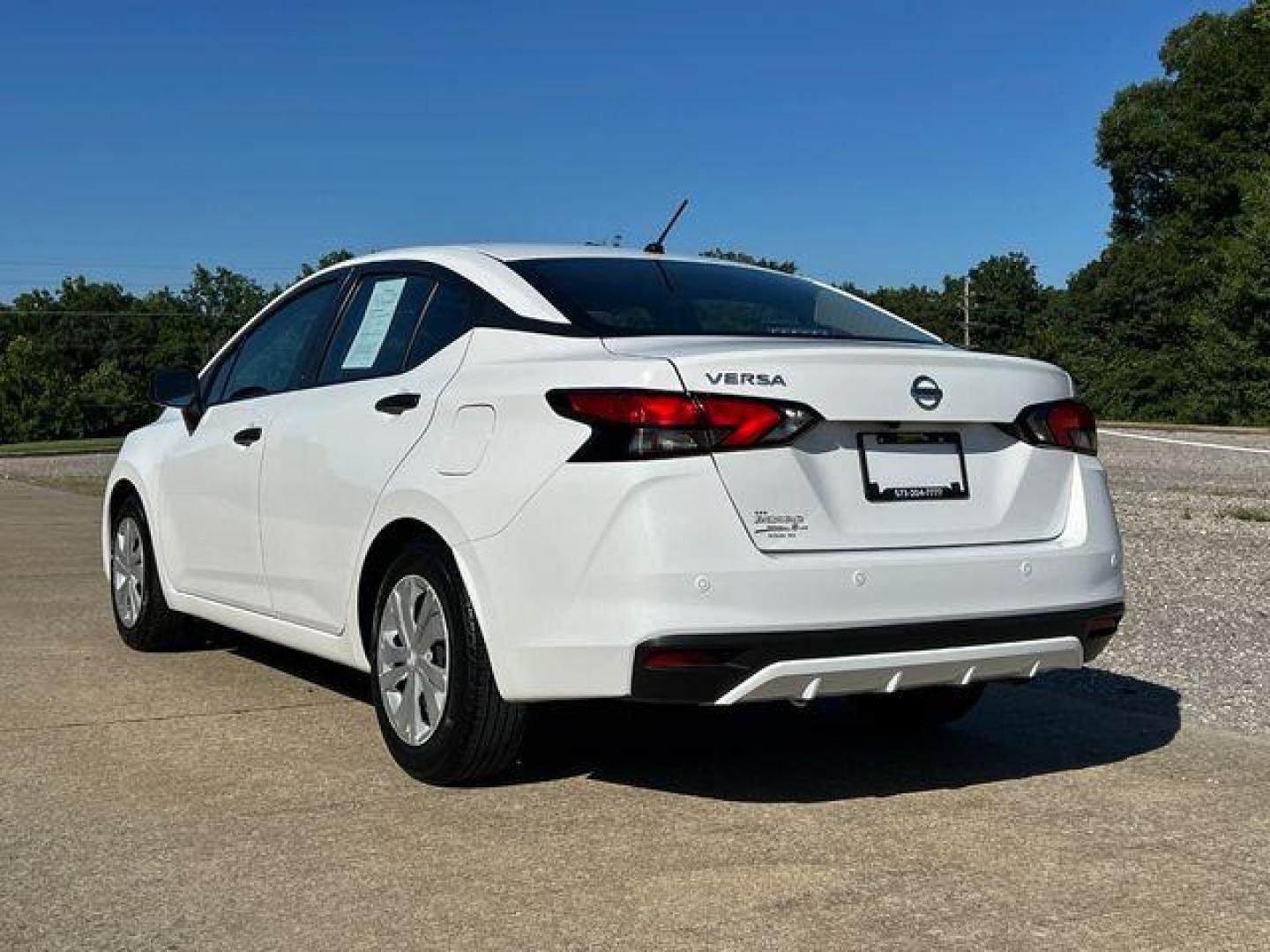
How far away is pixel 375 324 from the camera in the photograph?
5477 millimetres

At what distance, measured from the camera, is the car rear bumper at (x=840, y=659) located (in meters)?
4.08

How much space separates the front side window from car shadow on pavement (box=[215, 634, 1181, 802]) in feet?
4.18

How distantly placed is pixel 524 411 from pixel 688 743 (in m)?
1.65

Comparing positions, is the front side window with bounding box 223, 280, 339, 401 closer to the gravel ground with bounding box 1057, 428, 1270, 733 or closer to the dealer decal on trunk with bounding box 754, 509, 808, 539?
the dealer decal on trunk with bounding box 754, 509, 808, 539

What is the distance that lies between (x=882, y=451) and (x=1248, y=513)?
1124cm

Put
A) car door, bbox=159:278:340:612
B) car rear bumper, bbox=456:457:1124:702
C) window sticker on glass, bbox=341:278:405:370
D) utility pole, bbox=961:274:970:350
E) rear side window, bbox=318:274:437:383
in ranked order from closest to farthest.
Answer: car rear bumper, bbox=456:457:1124:702 → rear side window, bbox=318:274:437:383 → window sticker on glass, bbox=341:278:405:370 → car door, bbox=159:278:340:612 → utility pole, bbox=961:274:970:350

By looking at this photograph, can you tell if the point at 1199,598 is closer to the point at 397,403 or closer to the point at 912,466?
the point at 912,466

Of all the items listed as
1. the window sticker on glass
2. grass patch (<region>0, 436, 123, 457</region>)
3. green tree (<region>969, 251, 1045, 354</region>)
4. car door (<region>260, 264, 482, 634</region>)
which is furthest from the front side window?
green tree (<region>969, 251, 1045, 354</region>)

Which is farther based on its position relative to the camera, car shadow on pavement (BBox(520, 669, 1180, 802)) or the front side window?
the front side window

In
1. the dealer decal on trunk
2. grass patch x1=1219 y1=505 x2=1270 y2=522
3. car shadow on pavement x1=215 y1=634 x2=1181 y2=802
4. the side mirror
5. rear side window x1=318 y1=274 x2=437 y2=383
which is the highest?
rear side window x1=318 y1=274 x2=437 y2=383

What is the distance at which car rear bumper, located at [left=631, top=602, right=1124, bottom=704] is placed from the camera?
13.4 feet

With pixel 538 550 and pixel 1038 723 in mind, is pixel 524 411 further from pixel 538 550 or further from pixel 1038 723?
pixel 1038 723

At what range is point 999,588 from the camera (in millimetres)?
4445

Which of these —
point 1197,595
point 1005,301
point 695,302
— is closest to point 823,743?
point 695,302
